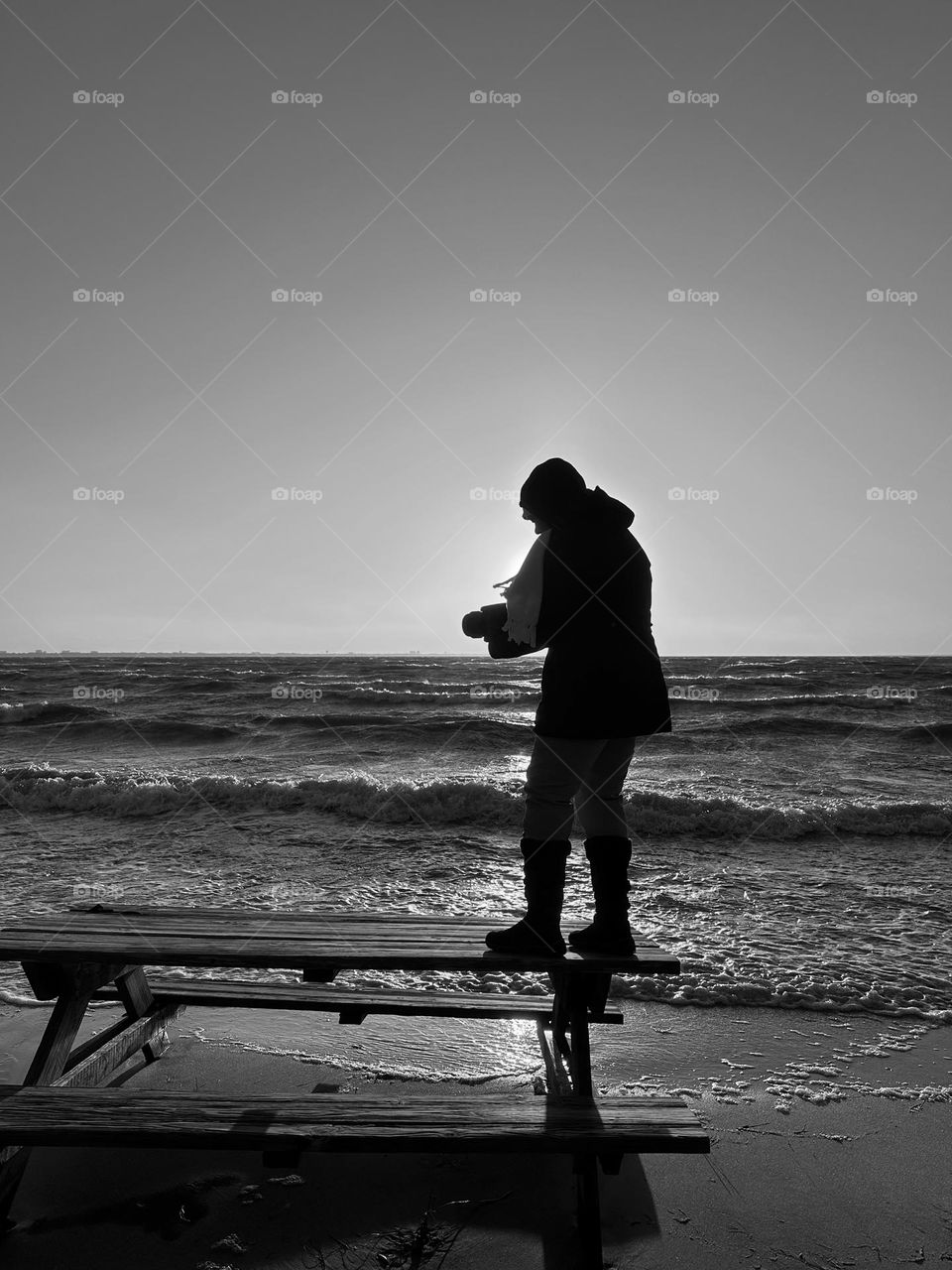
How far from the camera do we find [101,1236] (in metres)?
2.27

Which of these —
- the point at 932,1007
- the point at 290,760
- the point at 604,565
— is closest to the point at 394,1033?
the point at 604,565

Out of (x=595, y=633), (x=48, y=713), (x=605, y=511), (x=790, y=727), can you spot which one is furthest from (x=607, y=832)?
(x=48, y=713)

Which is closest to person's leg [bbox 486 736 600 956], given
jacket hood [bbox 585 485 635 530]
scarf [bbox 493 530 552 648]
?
scarf [bbox 493 530 552 648]

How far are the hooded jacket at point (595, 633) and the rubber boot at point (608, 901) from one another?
44 cm

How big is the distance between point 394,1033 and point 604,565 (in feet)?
8.98

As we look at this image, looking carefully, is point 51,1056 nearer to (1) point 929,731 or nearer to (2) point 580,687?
(2) point 580,687

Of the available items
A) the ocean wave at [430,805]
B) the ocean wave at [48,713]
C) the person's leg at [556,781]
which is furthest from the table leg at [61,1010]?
the ocean wave at [48,713]

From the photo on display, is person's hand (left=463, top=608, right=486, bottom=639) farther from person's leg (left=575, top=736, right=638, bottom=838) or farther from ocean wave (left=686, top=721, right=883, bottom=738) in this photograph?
ocean wave (left=686, top=721, right=883, bottom=738)

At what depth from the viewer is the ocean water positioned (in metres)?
4.54

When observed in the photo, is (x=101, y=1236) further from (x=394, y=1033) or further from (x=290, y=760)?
(x=290, y=760)

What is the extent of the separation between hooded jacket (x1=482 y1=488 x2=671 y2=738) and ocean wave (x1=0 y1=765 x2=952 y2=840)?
6.65 m

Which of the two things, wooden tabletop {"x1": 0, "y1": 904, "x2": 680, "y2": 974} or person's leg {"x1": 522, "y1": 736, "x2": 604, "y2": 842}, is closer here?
wooden tabletop {"x1": 0, "y1": 904, "x2": 680, "y2": 974}

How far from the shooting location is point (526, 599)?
105 inches

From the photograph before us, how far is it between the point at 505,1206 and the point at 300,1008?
1.32m
